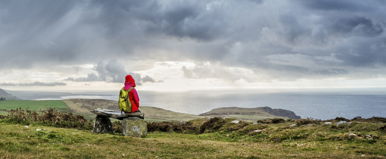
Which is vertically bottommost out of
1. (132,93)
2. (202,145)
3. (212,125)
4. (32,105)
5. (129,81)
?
(212,125)

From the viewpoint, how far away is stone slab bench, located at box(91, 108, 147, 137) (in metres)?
22.0

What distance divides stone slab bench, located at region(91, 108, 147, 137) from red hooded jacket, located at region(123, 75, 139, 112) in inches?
23.2

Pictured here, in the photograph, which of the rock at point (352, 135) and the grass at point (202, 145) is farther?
the rock at point (352, 135)

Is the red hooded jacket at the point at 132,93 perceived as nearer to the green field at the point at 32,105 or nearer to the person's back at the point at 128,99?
the person's back at the point at 128,99

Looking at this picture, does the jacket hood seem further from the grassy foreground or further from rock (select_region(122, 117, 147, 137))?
the grassy foreground

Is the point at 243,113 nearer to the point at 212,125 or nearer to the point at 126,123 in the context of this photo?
the point at 212,125

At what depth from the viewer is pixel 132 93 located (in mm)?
23062

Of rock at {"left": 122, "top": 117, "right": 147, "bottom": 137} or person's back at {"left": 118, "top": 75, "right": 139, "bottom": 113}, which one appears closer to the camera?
rock at {"left": 122, "top": 117, "right": 147, "bottom": 137}

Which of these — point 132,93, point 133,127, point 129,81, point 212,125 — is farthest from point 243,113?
point 133,127

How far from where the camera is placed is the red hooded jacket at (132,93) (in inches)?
909

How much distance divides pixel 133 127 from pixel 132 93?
2.74 m

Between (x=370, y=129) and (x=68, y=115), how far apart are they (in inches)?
1013

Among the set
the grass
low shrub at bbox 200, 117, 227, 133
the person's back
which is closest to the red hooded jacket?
the person's back

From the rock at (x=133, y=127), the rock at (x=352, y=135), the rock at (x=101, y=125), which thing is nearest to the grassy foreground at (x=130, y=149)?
the rock at (x=352, y=135)
